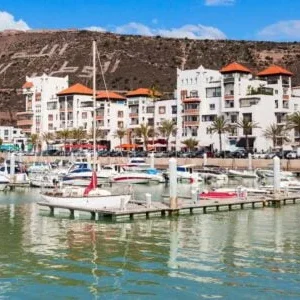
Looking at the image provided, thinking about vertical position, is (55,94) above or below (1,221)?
above

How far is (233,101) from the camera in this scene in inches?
4441

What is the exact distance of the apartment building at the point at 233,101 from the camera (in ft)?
363

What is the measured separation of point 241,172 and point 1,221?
51.9 m

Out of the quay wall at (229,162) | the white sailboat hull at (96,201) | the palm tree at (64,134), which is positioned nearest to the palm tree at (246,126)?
the quay wall at (229,162)

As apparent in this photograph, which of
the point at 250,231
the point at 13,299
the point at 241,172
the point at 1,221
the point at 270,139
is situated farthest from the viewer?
the point at 270,139

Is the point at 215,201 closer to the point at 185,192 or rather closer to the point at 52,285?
the point at 185,192

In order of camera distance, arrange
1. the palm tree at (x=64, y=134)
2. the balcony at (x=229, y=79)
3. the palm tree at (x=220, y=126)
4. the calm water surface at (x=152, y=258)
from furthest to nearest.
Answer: the palm tree at (x=64, y=134)
the balcony at (x=229, y=79)
the palm tree at (x=220, y=126)
the calm water surface at (x=152, y=258)

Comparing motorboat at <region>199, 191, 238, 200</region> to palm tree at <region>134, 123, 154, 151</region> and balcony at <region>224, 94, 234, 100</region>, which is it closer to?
balcony at <region>224, 94, 234, 100</region>

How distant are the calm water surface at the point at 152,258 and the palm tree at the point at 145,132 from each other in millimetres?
78565

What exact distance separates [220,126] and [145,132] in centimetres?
1767

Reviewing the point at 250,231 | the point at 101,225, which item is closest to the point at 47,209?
the point at 101,225

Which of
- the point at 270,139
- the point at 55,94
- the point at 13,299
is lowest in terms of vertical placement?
the point at 13,299

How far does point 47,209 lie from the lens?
45438 mm

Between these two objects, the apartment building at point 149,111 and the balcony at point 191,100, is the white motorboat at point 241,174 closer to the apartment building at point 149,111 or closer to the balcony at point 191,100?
the balcony at point 191,100
